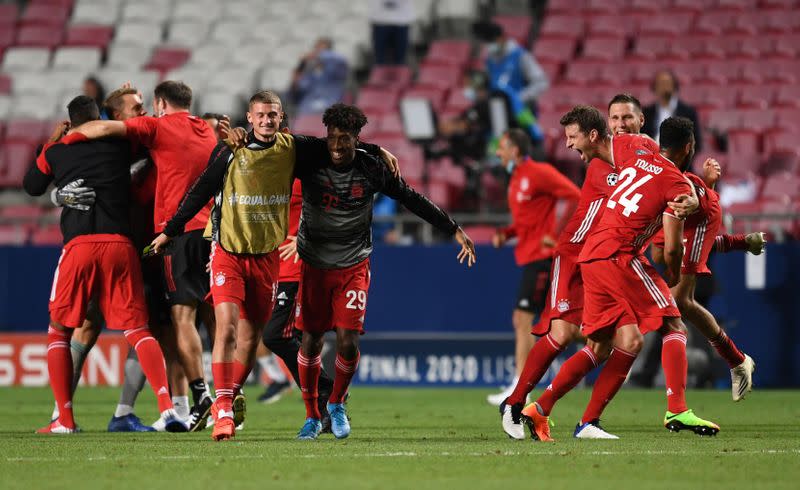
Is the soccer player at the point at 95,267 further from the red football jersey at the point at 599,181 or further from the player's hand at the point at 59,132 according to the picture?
the red football jersey at the point at 599,181

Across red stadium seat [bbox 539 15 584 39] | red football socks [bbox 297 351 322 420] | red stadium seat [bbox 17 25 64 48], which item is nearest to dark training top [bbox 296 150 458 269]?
red football socks [bbox 297 351 322 420]

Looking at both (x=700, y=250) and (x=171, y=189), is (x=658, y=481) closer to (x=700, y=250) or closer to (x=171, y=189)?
(x=700, y=250)

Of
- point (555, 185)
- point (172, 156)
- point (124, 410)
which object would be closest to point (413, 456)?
point (124, 410)

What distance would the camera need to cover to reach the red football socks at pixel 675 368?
310 inches

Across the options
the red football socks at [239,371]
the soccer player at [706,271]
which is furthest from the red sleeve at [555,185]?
the red football socks at [239,371]

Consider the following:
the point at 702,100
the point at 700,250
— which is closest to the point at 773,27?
the point at 702,100

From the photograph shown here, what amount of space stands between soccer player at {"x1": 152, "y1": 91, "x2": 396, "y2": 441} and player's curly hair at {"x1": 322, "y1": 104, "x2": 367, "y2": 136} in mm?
282

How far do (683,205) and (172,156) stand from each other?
324cm

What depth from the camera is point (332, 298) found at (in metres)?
8.01

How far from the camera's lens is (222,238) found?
7.90m

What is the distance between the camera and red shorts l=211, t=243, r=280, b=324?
7867 mm

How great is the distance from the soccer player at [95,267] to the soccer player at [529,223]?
12.2 ft

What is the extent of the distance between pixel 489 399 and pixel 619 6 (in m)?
10.1

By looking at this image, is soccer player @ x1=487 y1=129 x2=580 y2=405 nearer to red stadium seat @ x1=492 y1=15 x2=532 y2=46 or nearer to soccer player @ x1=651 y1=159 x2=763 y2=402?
soccer player @ x1=651 y1=159 x2=763 y2=402
